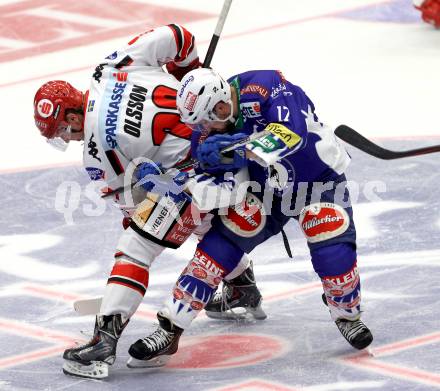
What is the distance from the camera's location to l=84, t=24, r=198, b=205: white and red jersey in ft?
18.2

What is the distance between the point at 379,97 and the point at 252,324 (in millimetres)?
3790

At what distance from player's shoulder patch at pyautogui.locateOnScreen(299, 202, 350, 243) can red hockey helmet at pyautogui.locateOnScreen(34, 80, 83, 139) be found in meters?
1.09

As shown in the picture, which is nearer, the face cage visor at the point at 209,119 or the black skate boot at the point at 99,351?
the face cage visor at the point at 209,119

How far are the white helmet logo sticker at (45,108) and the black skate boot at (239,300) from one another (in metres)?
1.24

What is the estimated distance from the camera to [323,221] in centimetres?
538

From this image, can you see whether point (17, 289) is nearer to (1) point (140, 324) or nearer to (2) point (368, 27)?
(1) point (140, 324)

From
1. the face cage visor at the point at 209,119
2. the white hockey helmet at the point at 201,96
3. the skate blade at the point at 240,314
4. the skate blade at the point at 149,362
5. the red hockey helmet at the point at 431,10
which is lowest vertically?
the red hockey helmet at the point at 431,10

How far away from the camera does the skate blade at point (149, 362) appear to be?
552 centimetres

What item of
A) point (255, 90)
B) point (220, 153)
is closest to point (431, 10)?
point (255, 90)

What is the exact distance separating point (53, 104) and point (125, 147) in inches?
13.9

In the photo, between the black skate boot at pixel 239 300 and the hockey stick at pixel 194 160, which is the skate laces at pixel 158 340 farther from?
the black skate boot at pixel 239 300

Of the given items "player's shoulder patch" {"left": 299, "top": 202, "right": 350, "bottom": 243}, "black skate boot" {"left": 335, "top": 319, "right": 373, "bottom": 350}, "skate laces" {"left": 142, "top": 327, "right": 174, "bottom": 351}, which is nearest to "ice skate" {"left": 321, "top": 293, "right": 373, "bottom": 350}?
"black skate boot" {"left": 335, "top": 319, "right": 373, "bottom": 350}

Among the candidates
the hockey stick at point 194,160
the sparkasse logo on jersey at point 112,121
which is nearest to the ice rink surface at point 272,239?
the hockey stick at point 194,160

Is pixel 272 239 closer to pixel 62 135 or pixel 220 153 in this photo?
pixel 62 135
